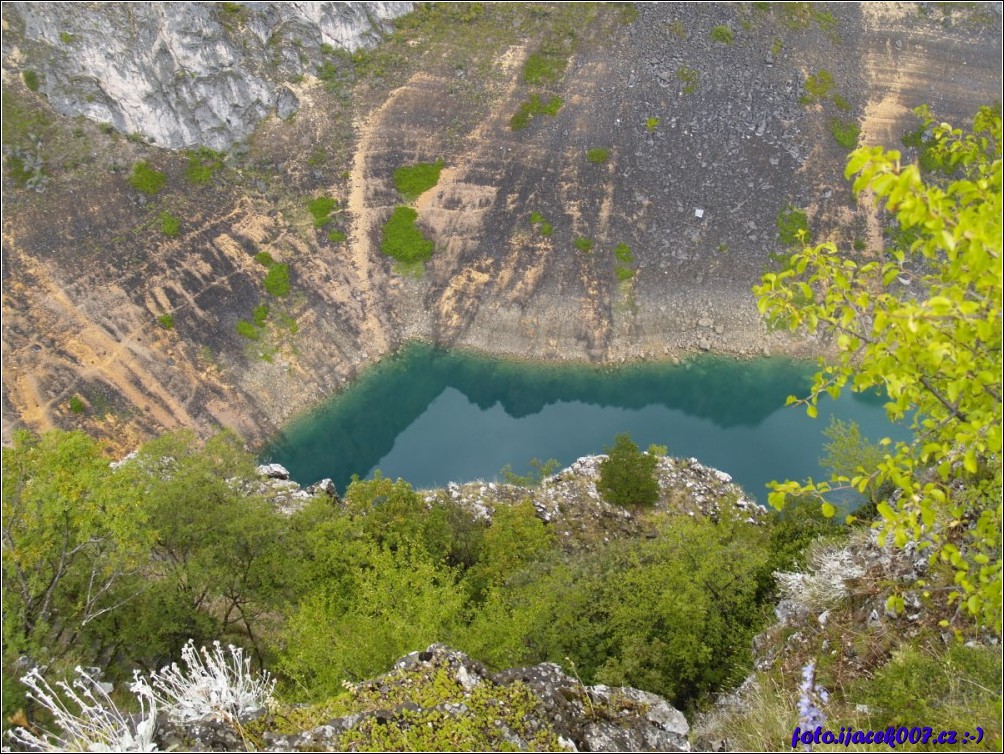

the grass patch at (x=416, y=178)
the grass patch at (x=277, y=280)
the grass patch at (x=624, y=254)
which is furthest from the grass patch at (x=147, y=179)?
the grass patch at (x=624, y=254)

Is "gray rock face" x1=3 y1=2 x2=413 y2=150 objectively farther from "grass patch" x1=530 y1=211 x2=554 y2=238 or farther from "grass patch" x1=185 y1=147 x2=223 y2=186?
"grass patch" x1=530 y1=211 x2=554 y2=238

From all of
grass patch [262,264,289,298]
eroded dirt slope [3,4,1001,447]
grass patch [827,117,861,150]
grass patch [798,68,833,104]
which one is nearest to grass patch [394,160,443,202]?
eroded dirt slope [3,4,1001,447]

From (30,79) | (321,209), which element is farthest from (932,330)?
(30,79)

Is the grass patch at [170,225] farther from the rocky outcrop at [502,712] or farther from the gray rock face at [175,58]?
the rocky outcrop at [502,712]

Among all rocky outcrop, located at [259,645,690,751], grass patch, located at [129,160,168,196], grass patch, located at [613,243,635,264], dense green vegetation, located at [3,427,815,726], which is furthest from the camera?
grass patch, located at [613,243,635,264]

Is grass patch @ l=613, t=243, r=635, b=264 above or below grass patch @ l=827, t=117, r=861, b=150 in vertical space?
below

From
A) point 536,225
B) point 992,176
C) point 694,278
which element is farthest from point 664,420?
point 992,176

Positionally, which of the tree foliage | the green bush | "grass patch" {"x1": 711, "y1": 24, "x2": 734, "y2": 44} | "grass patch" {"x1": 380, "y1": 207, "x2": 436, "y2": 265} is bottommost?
the green bush

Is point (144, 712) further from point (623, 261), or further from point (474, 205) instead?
point (474, 205)
